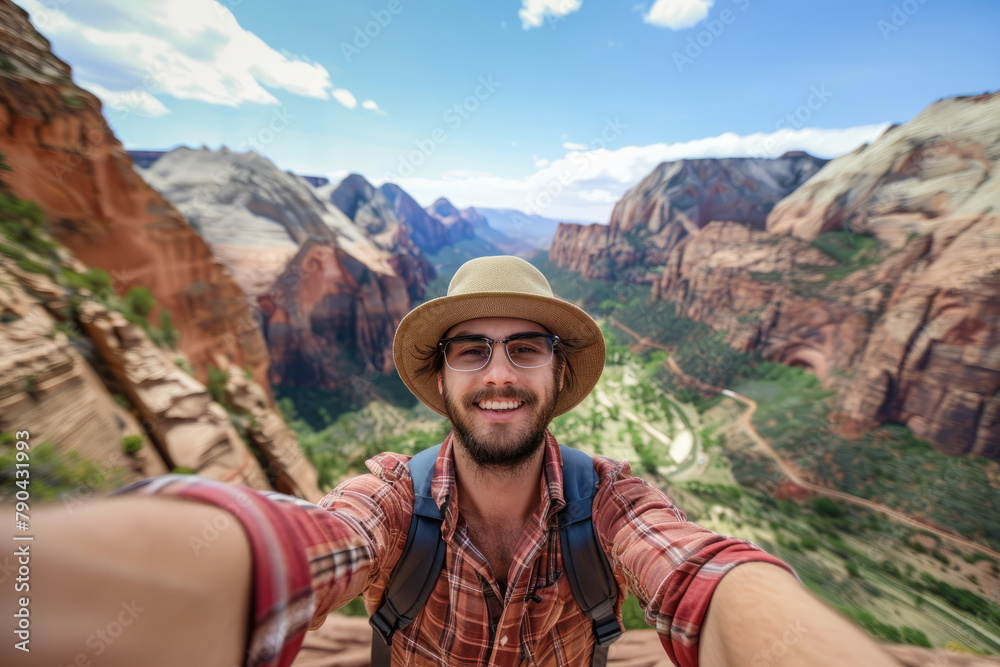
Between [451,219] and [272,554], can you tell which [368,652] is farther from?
[451,219]

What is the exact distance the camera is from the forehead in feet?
5.83

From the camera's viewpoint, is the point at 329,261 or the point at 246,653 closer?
the point at 246,653

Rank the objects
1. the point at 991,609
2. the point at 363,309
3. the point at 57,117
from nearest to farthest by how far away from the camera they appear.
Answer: the point at 57,117 < the point at 991,609 < the point at 363,309

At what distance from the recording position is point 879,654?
0.79 metres

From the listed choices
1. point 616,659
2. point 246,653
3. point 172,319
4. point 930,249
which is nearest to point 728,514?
point 616,659

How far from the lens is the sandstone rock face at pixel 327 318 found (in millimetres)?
23297

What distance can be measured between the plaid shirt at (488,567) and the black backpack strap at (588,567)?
0.15ft

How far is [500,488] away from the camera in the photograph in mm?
1731

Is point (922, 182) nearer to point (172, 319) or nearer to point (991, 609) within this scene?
point (991, 609)

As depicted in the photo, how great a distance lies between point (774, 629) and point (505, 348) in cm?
130

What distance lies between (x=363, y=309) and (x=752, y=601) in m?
28.9

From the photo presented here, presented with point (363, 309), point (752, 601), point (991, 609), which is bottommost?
point (991, 609)

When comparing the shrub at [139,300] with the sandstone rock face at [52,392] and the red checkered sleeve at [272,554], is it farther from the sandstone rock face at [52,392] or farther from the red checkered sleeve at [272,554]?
the red checkered sleeve at [272,554]

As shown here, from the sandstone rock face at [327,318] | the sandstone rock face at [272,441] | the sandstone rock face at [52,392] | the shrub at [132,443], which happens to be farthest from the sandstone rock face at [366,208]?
the shrub at [132,443]
